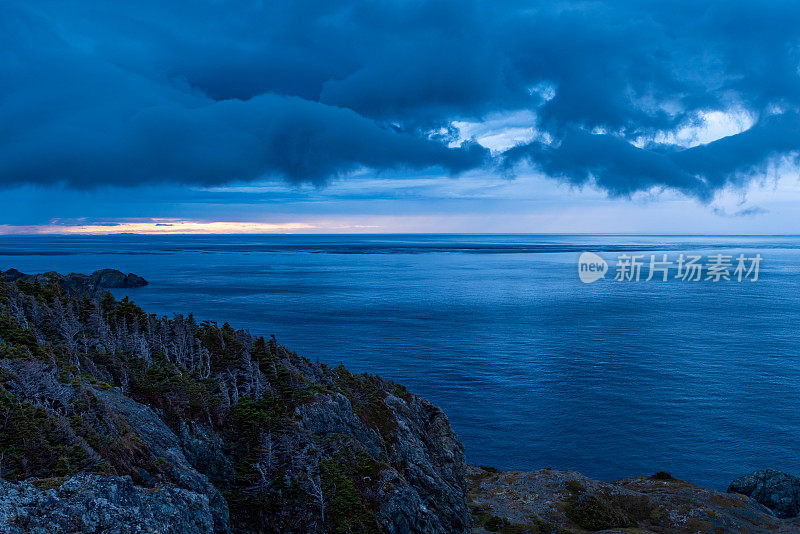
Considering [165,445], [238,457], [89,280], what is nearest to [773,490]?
[238,457]

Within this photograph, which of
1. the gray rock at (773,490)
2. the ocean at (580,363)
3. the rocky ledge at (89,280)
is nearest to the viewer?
the gray rock at (773,490)

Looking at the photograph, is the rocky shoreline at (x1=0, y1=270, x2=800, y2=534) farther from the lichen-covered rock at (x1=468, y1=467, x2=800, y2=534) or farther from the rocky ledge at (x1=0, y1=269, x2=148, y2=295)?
the rocky ledge at (x1=0, y1=269, x2=148, y2=295)

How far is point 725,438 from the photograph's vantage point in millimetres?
65375

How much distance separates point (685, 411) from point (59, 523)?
7808 centimetres

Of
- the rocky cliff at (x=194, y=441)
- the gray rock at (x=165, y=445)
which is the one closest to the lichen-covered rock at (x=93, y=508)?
the rocky cliff at (x=194, y=441)

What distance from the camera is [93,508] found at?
690 inches

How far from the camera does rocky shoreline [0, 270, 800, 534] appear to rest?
65.3ft

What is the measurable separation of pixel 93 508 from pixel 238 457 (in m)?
12.5

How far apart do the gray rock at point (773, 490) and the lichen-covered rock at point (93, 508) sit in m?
54.2

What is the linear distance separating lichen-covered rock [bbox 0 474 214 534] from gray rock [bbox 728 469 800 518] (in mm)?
54182

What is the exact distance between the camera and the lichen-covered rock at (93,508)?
16.3 metres

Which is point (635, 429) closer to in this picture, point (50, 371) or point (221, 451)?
point (221, 451)

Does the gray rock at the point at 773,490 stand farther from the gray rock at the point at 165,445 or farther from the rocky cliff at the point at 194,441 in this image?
the gray rock at the point at 165,445

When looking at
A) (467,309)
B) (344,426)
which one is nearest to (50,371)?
(344,426)
